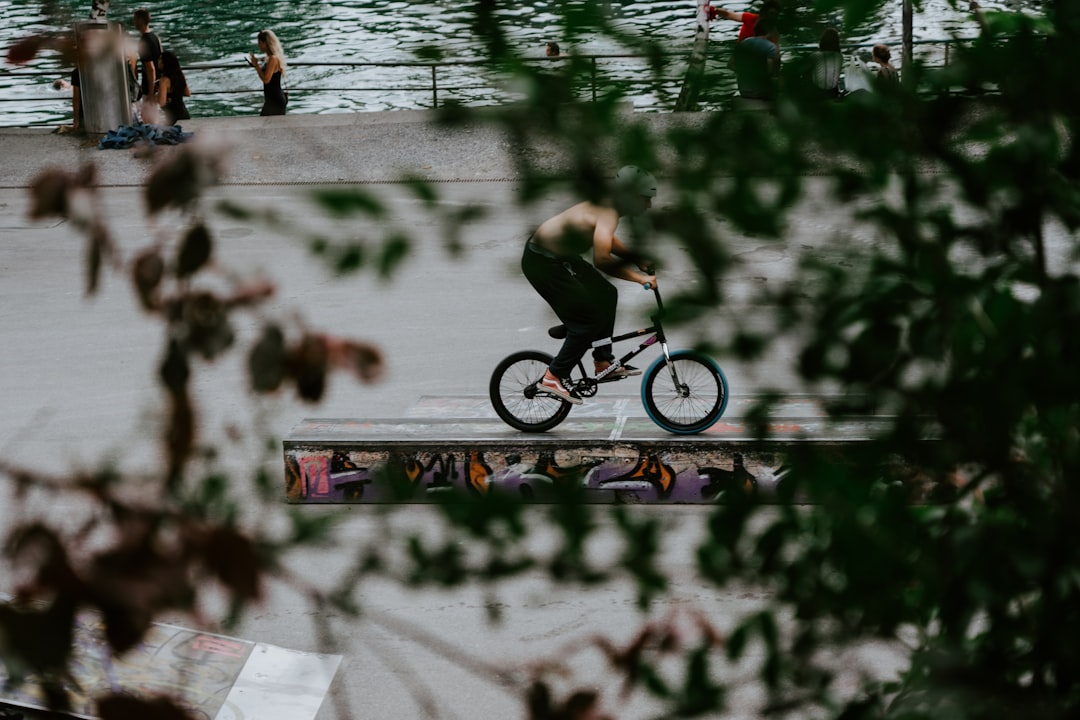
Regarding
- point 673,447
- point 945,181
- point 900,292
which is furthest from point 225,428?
point 673,447

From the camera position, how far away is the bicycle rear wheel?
9.64 m

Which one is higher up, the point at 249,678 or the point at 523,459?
the point at 249,678

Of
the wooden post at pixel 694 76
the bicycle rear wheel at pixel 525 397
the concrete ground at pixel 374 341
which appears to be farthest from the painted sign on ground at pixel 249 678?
the wooden post at pixel 694 76

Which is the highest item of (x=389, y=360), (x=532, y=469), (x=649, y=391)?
(x=649, y=391)

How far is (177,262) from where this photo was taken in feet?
5.22

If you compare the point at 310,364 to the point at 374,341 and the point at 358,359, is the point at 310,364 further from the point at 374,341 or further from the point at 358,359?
the point at 374,341

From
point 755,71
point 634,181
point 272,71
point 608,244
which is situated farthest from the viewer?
point 272,71

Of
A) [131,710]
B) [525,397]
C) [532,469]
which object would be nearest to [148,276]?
[131,710]

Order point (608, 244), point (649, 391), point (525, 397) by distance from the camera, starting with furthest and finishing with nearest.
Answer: point (525, 397) → point (649, 391) → point (608, 244)

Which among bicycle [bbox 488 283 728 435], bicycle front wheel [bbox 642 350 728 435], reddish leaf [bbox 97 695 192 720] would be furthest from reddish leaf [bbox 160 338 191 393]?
bicycle front wheel [bbox 642 350 728 435]

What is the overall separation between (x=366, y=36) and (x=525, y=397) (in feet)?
97.0

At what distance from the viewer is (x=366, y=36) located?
37344 millimetres

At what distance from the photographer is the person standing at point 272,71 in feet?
66.7

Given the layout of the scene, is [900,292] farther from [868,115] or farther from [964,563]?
[964,563]
